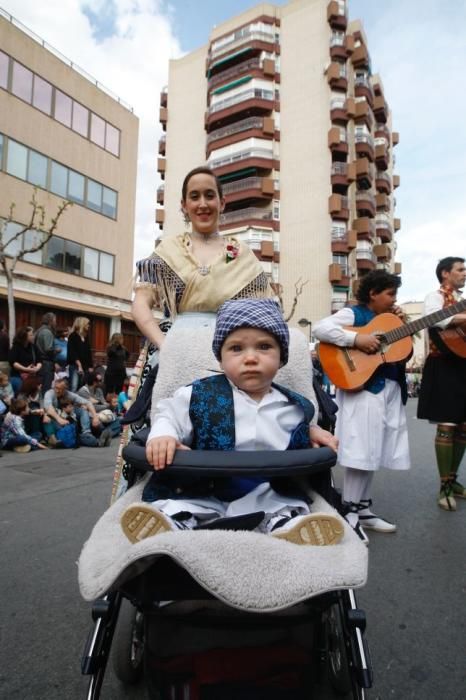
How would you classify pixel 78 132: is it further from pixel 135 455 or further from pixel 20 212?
pixel 135 455

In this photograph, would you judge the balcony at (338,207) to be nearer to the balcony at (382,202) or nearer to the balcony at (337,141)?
the balcony at (337,141)

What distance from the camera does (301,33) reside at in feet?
113

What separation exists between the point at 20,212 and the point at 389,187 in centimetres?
3158

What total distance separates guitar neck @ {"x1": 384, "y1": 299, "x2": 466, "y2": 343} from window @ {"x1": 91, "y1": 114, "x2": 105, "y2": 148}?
905 inches

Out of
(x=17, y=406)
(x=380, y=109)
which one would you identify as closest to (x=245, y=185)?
(x=380, y=109)

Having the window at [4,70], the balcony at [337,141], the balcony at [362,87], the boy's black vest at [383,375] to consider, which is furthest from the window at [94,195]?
the balcony at [362,87]

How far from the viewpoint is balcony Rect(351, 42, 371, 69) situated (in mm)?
34250

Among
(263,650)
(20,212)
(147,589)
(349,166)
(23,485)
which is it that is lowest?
(23,485)

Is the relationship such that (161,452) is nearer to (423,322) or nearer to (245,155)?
(423,322)

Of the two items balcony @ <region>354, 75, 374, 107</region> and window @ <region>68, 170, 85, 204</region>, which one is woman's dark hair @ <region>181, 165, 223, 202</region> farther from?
balcony @ <region>354, 75, 374, 107</region>

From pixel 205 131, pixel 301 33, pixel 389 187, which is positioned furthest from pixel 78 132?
pixel 389 187

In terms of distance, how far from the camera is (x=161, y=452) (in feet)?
4.31

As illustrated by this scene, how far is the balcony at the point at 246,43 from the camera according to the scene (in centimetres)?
3409

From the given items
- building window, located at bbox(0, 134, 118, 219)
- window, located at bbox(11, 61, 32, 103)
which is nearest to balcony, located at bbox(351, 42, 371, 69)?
building window, located at bbox(0, 134, 118, 219)
